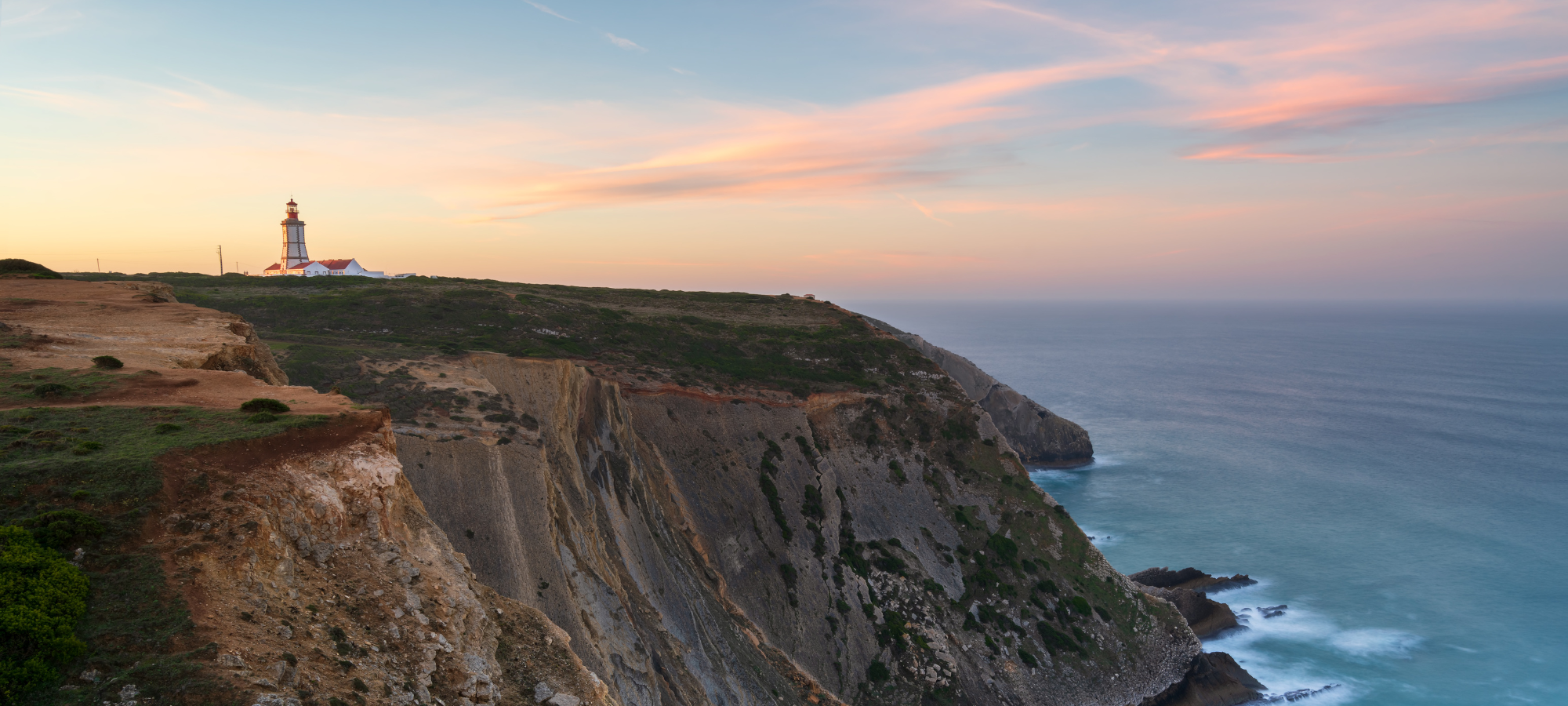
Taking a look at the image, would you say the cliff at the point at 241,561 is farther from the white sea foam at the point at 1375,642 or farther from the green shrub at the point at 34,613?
the white sea foam at the point at 1375,642

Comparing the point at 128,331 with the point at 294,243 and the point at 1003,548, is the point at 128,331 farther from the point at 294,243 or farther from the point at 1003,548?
the point at 294,243

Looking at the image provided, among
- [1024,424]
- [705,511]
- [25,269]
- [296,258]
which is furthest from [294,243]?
[1024,424]

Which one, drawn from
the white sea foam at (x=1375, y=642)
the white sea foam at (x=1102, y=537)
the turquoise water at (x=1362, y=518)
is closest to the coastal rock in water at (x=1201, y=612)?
the turquoise water at (x=1362, y=518)

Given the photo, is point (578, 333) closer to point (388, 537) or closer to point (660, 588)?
point (660, 588)

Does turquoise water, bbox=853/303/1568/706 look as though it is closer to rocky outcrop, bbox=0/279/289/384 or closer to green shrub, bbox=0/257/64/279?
rocky outcrop, bbox=0/279/289/384

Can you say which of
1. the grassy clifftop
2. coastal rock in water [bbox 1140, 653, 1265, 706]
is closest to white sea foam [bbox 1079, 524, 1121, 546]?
coastal rock in water [bbox 1140, 653, 1265, 706]

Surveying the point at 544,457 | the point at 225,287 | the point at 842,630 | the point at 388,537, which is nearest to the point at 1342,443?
the point at 842,630
